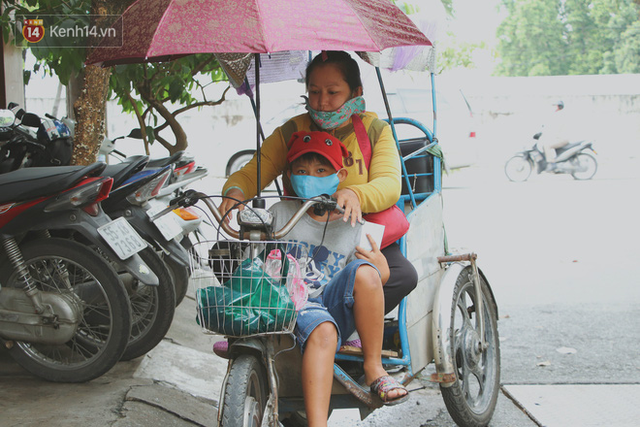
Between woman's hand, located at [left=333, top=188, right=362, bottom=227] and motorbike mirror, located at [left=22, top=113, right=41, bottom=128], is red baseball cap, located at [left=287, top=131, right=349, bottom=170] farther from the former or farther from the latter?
motorbike mirror, located at [left=22, top=113, right=41, bottom=128]

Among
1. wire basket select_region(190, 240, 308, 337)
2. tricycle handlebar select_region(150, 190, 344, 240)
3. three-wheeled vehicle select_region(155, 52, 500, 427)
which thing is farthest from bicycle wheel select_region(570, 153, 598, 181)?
wire basket select_region(190, 240, 308, 337)

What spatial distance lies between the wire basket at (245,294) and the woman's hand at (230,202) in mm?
202

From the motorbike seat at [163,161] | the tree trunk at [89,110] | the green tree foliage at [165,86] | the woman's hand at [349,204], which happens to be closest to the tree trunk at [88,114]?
the tree trunk at [89,110]

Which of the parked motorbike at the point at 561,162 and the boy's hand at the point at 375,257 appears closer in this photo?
the boy's hand at the point at 375,257

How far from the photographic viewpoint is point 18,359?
3.56 meters

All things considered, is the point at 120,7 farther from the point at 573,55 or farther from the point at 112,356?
the point at 573,55

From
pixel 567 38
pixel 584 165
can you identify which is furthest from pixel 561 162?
pixel 567 38

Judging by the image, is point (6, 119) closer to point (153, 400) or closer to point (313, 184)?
point (153, 400)

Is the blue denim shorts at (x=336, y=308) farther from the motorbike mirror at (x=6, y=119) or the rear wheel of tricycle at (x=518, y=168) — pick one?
the rear wheel of tricycle at (x=518, y=168)

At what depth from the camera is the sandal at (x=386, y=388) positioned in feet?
8.67

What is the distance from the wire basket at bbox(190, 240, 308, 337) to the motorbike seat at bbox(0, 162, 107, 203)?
1.21 metres

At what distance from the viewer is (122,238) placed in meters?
3.44

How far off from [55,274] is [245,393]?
5.83 ft

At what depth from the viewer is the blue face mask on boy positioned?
274 cm
